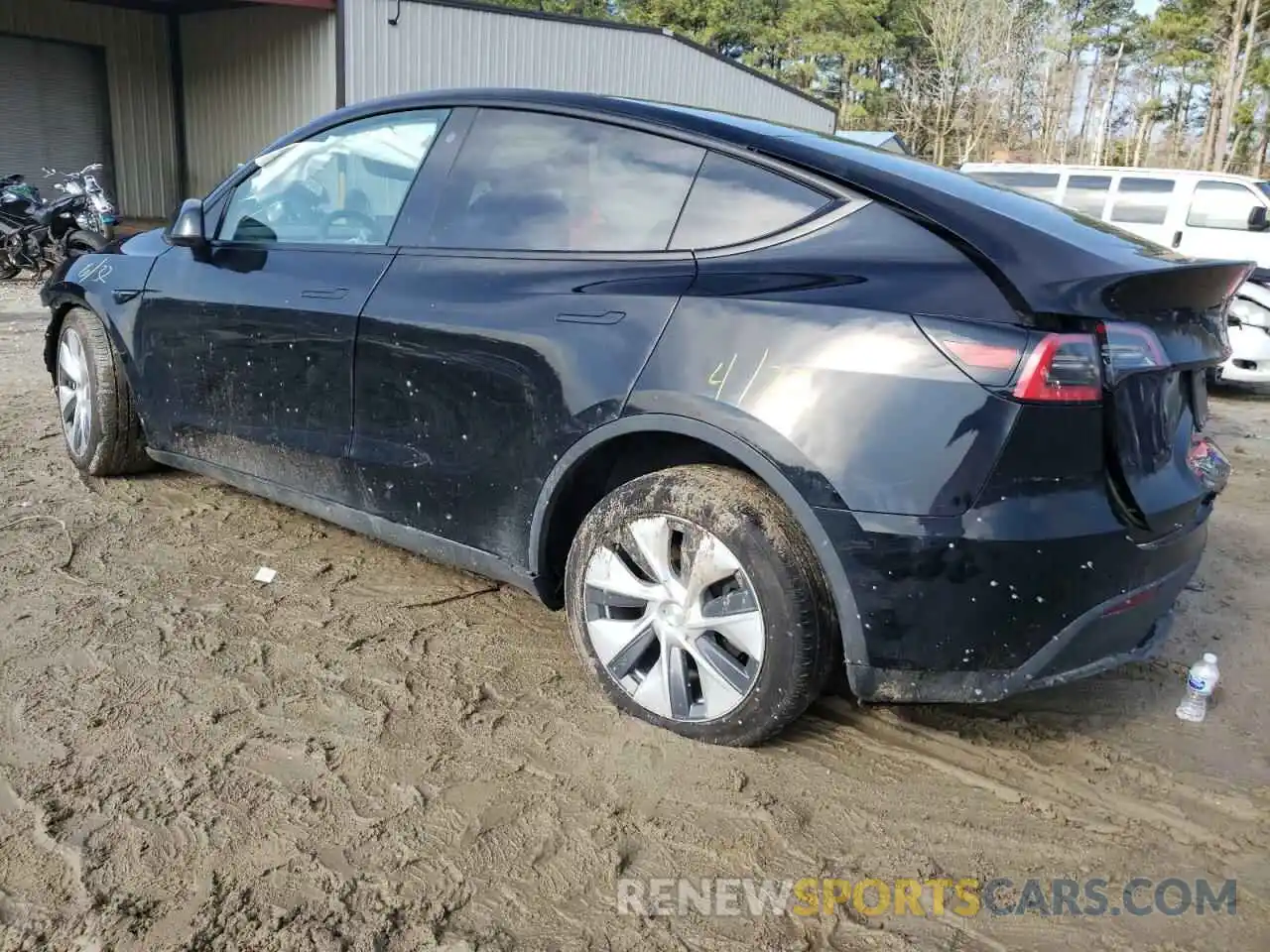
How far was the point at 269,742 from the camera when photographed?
2521mm

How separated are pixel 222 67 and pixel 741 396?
16536 millimetres

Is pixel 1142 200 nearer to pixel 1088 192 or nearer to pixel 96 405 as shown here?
pixel 1088 192

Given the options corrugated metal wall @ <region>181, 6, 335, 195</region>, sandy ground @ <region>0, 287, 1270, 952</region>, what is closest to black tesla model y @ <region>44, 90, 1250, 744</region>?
sandy ground @ <region>0, 287, 1270, 952</region>

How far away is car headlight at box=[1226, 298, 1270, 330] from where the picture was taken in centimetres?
782

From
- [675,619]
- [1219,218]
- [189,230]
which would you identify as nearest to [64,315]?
[189,230]

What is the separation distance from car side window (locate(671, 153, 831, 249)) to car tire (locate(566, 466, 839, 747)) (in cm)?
58

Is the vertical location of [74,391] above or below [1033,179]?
below

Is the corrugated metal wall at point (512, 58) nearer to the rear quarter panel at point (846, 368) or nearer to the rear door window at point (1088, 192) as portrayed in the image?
the rear door window at point (1088, 192)

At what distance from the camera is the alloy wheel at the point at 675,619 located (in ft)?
7.99

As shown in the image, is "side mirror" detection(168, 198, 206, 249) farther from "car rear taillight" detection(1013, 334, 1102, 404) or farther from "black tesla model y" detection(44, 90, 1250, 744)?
"car rear taillight" detection(1013, 334, 1102, 404)

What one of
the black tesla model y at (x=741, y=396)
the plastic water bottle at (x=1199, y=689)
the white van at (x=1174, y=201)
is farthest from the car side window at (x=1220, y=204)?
the black tesla model y at (x=741, y=396)

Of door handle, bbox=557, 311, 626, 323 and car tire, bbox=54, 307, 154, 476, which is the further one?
car tire, bbox=54, 307, 154, 476

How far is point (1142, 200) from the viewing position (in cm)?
1141

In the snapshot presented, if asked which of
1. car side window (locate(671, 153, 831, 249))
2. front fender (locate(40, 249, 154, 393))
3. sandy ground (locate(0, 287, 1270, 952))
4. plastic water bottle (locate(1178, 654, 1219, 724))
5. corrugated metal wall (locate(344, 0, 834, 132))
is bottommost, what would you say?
sandy ground (locate(0, 287, 1270, 952))
